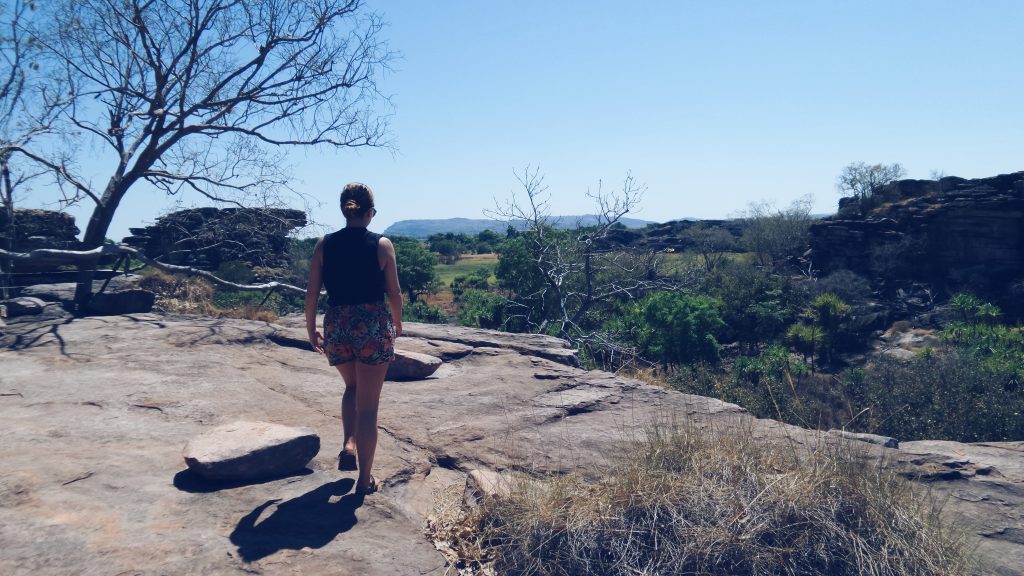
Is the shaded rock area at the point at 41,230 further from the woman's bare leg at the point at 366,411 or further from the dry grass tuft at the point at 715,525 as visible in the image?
the dry grass tuft at the point at 715,525

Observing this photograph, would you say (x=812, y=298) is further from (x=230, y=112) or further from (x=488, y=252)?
(x=488, y=252)

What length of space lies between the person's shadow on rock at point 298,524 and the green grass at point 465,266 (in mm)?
41360

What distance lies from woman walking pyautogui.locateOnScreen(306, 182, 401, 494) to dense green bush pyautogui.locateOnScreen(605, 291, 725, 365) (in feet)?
45.0

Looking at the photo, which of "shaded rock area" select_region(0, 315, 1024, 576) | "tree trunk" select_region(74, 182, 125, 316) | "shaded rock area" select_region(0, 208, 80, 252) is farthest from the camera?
"shaded rock area" select_region(0, 208, 80, 252)

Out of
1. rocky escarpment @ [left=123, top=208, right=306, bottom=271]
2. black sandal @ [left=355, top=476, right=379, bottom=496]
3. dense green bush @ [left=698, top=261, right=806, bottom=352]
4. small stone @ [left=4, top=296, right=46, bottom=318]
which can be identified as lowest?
dense green bush @ [left=698, top=261, right=806, bottom=352]

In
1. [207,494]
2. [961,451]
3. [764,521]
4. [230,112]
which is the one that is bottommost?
[961,451]

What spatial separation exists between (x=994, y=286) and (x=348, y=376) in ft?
124

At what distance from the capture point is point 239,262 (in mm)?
12391

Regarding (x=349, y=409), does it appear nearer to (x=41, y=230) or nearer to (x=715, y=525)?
(x=715, y=525)

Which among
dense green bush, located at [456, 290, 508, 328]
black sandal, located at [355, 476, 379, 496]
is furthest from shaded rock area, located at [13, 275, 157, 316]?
dense green bush, located at [456, 290, 508, 328]

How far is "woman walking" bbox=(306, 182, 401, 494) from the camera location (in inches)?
126

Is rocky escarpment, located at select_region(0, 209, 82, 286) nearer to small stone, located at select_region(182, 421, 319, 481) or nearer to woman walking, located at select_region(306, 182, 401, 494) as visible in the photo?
small stone, located at select_region(182, 421, 319, 481)

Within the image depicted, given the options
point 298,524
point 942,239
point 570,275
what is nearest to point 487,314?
point 570,275

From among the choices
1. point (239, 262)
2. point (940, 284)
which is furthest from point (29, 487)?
point (940, 284)
